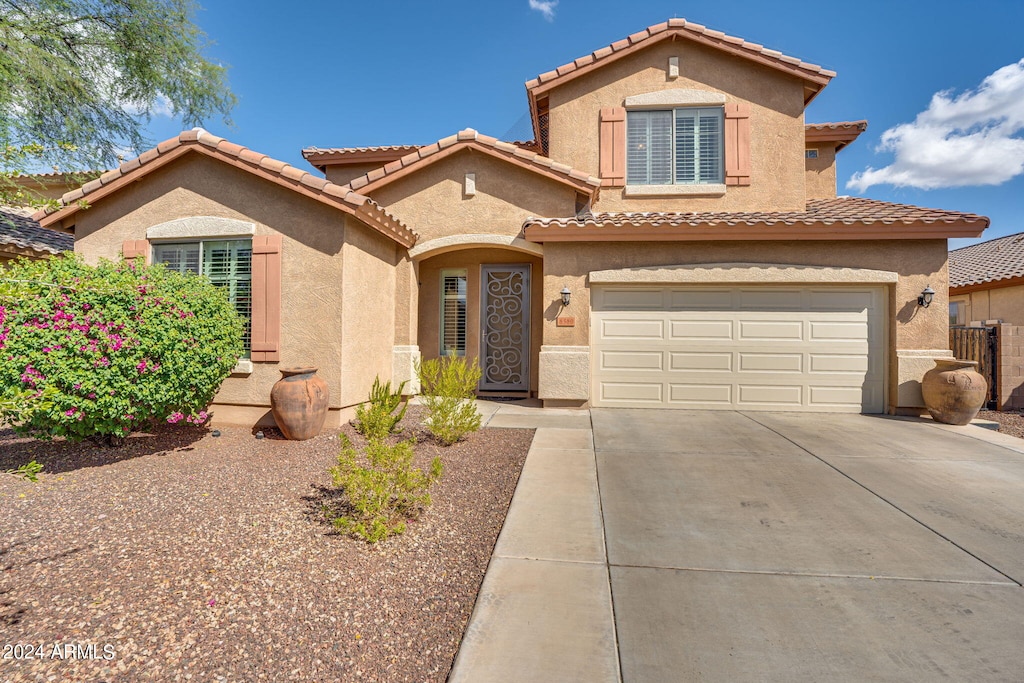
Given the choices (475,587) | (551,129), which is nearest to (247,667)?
(475,587)

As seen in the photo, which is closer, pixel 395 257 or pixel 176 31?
pixel 395 257

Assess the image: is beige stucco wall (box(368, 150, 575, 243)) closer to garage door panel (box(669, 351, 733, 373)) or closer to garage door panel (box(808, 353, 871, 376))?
garage door panel (box(669, 351, 733, 373))

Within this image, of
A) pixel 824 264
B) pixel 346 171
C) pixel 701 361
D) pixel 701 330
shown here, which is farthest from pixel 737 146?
pixel 346 171

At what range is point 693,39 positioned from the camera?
32.4 feet

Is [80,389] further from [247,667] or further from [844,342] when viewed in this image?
[844,342]

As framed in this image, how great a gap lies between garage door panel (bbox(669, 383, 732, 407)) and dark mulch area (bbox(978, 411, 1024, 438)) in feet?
13.2

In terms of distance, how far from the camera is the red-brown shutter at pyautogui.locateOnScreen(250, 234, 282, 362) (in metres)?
6.77

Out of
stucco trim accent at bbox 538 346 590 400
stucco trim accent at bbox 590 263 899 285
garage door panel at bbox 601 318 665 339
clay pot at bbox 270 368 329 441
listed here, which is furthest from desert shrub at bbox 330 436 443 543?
stucco trim accent at bbox 590 263 899 285

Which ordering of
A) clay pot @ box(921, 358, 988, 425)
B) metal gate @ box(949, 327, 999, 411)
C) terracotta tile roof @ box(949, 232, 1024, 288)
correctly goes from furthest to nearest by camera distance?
terracotta tile roof @ box(949, 232, 1024, 288) < metal gate @ box(949, 327, 999, 411) < clay pot @ box(921, 358, 988, 425)

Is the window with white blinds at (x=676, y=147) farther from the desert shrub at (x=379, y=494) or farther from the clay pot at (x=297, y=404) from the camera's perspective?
the desert shrub at (x=379, y=494)

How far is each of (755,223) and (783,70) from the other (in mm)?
4607

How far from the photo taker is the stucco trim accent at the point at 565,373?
841cm

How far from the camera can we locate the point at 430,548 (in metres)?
3.30

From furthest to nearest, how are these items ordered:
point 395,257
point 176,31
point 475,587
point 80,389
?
point 176,31 < point 395,257 < point 80,389 < point 475,587
